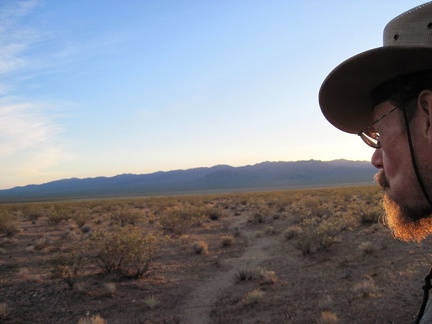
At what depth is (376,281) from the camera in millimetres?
7945

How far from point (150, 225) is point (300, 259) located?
12.3 metres

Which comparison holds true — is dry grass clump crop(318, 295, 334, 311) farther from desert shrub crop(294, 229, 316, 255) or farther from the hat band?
the hat band

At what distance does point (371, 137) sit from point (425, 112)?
0.42 metres

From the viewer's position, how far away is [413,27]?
4.42ft

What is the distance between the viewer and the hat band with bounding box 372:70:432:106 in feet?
4.67

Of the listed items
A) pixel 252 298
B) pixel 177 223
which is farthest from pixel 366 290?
pixel 177 223

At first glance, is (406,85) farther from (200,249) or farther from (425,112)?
(200,249)

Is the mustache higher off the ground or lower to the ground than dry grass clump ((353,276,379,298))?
higher

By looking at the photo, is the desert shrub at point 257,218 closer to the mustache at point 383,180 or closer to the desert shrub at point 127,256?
the desert shrub at point 127,256

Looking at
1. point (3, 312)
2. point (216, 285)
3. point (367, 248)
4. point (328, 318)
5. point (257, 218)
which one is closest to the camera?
point (328, 318)

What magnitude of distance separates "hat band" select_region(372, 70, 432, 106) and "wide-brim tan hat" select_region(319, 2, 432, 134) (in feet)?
0.06

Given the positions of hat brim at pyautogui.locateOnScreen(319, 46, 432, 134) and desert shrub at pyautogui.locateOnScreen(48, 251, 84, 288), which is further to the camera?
desert shrub at pyautogui.locateOnScreen(48, 251, 84, 288)

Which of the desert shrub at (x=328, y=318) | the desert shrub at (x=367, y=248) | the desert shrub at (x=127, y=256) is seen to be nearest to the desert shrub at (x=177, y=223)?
the desert shrub at (x=127, y=256)

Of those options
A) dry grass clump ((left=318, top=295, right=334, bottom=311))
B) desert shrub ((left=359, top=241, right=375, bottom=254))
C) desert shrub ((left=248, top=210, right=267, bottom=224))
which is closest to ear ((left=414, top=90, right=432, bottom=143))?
dry grass clump ((left=318, top=295, right=334, bottom=311))
